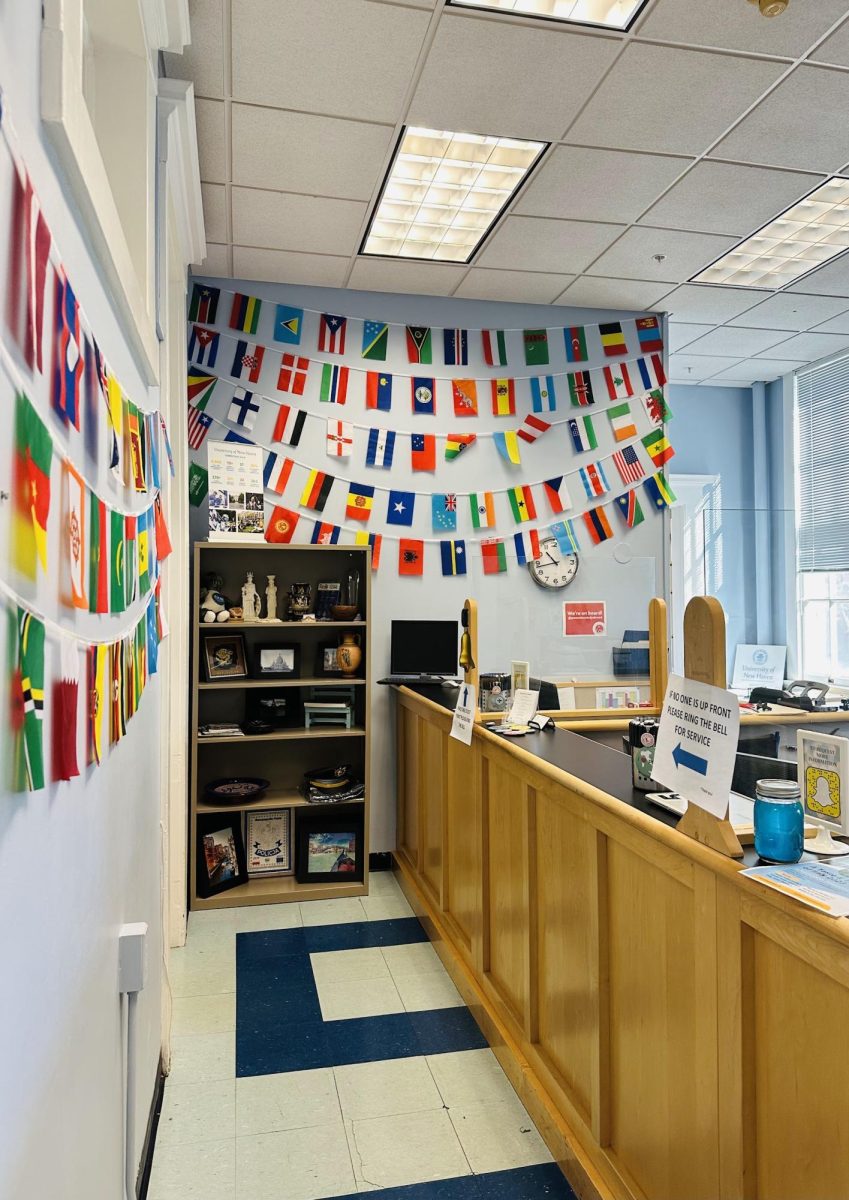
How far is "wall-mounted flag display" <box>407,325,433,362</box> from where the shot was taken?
4.30 m

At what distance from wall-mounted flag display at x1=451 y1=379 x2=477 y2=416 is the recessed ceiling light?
207cm

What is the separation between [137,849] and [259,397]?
2748 mm

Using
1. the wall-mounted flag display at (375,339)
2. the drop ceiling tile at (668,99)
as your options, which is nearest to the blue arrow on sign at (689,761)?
the drop ceiling tile at (668,99)

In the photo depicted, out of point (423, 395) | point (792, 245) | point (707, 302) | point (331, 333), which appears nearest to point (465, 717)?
point (423, 395)

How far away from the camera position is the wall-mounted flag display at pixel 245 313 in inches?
160

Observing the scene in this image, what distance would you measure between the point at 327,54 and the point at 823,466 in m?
4.55

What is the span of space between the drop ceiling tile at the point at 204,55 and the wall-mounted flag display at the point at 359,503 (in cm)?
191

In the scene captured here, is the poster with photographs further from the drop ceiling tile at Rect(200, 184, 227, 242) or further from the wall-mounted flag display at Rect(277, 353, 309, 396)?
the drop ceiling tile at Rect(200, 184, 227, 242)

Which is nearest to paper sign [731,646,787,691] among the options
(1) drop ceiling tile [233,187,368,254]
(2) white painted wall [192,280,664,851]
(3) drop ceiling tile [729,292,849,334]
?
(2) white painted wall [192,280,664,851]

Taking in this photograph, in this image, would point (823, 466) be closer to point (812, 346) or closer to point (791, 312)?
point (812, 346)

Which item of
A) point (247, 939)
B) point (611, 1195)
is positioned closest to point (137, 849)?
point (611, 1195)

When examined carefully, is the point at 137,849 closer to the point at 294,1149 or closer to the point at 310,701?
the point at 294,1149

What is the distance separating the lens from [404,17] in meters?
2.32

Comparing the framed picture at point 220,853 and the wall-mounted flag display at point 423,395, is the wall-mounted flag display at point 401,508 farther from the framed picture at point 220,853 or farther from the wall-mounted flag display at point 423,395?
the framed picture at point 220,853
